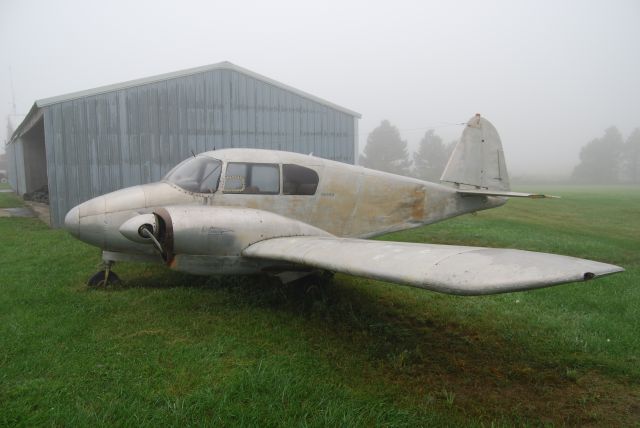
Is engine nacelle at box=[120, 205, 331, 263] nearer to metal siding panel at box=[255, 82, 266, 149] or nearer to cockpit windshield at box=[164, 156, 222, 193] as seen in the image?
cockpit windshield at box=[164, 156, 222, 193]

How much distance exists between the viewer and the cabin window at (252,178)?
647 centimetres

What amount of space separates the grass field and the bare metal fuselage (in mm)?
780

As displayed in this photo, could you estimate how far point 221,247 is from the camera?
5562mm

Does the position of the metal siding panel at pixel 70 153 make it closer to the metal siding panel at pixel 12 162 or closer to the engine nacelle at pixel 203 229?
the engine nacelle at pixel 203 229

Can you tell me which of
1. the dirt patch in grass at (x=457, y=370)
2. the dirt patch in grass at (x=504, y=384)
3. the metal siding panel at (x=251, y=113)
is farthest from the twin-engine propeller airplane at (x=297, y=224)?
the metal siding panel at (x=251, y=113)

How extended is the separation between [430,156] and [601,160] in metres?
37.0

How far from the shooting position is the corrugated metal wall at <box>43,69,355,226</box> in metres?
12.9

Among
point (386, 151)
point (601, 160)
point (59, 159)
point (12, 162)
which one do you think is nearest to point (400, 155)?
point (386, 151)

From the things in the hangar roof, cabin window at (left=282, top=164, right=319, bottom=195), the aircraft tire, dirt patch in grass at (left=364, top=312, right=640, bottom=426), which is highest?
the hangar roof

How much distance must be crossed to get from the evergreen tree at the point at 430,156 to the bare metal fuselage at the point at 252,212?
66449mm

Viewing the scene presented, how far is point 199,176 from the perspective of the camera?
6480mm

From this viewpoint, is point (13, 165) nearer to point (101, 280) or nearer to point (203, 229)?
point (101, 280)

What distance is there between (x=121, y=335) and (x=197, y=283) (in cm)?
237

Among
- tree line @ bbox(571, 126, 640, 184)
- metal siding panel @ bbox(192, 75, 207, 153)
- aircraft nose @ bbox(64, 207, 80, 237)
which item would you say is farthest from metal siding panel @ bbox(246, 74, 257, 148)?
tree line @ bbox(571, 126, 640, 184)
